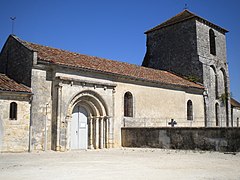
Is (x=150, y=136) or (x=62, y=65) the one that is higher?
(x=62, y=65)

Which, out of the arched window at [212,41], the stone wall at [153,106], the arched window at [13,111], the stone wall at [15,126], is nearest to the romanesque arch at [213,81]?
the arched window at [212,41]

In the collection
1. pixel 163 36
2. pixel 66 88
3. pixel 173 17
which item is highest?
pixel 173 17

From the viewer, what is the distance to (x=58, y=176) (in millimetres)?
7312

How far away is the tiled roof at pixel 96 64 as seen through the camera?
17.2 metres

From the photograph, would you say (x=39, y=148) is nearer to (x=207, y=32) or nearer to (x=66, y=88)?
(x=66, y=88)

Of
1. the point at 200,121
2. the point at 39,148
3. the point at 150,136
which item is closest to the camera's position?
the point at 39,148

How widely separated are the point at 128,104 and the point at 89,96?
3974 mm

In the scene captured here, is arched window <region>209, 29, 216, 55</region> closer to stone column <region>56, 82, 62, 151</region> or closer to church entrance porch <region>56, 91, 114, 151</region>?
church entrance porch <region>56, 91, 114, 151</region>

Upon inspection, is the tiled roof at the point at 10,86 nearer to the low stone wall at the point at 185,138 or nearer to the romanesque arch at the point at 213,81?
the low stone wall at the point at 185,138

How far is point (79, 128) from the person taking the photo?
712 inches

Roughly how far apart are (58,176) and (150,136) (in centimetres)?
1130

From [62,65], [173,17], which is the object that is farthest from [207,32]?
[62,65]

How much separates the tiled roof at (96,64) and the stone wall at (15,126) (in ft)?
9.28

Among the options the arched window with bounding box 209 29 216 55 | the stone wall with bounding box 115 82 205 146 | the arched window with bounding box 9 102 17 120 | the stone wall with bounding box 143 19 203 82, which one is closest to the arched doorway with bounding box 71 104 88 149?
the stone wall with bounding box 115 82 205 146
